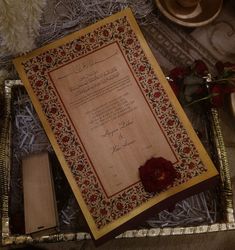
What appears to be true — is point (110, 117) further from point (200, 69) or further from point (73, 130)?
point (200, 69)

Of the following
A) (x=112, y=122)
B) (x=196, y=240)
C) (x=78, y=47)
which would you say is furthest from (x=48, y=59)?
(x=196, y=240)

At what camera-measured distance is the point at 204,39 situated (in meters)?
0.88

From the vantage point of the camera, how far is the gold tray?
675 millimetres

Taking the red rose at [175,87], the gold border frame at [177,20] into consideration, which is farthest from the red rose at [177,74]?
the gold border frame at [177,20]

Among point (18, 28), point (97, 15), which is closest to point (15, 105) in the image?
point (18, 28)

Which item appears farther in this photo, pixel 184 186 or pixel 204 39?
pixel 204 39

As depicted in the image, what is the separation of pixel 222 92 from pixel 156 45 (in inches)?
7.7

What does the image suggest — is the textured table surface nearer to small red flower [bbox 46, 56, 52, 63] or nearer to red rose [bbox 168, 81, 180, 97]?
red rose [bbox 168, 81, 180, 97]

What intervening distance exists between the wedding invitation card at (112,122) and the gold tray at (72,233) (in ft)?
0.14

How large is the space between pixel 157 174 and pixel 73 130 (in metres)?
0.16

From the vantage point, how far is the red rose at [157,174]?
2.15 feet

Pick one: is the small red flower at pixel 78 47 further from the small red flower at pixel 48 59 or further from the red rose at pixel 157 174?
the red rose at pixel 157 174

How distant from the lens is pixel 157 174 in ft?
2.17

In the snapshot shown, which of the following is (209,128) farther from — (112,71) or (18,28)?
(18,28)
